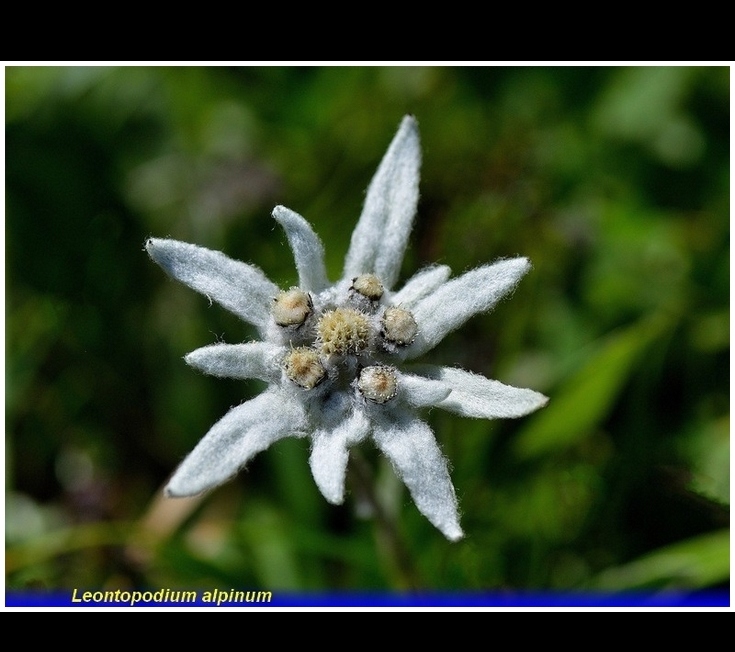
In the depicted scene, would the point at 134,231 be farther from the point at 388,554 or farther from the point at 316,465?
the point at 316,465

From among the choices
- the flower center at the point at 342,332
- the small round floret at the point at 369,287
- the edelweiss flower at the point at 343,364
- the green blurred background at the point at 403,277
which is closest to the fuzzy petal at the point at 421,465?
the edelweiss flower at the point at 343,364

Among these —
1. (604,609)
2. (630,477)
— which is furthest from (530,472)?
(604,609)

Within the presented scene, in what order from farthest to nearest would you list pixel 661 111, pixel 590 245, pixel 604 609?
pixel 661 111, pixel 590 245, pixel 604 609

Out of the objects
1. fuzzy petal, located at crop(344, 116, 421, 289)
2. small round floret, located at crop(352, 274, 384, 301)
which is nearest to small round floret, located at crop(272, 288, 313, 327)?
small round floret, located at crop(352, 274, 384, 301)

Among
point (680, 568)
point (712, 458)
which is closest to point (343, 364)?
point (680, 568)

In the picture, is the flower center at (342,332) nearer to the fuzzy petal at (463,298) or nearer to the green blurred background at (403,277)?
the fuzzy petal at (463,298)

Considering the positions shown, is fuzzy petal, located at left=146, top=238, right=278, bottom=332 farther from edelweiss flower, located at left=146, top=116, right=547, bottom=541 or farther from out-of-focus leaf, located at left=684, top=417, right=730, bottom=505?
out-of-focus leaf, located at left=684, top=417, right=730, bottom=505
